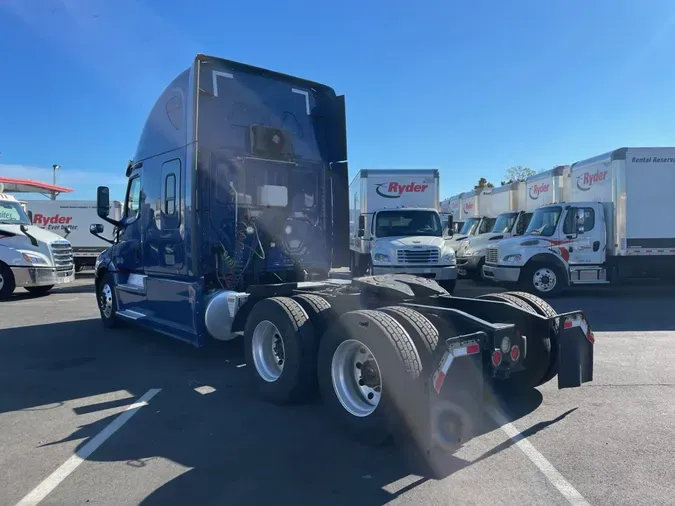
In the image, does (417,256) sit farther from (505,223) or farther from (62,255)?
(62,255)

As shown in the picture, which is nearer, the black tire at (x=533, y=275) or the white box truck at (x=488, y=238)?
the black tire at (x=533, y=275)

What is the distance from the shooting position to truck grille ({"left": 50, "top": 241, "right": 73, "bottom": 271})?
1438 centimetres

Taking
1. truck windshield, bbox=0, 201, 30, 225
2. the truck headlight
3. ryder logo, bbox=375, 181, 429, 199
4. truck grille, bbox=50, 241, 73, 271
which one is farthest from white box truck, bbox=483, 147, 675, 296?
truck windshield, bbox=0, 201, 30, 225

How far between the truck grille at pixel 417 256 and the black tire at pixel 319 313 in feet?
25.5

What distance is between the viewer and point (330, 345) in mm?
4637

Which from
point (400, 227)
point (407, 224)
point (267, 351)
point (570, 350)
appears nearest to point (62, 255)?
point (400, 227)

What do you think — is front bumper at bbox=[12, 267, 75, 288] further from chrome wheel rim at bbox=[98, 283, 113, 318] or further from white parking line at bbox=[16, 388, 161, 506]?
white parking line at bbox=[16, 388, 161, 506]

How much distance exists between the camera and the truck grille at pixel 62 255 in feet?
47.2

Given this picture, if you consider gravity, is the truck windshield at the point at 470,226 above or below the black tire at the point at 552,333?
above

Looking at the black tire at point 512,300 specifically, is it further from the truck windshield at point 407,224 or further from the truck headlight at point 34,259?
the truck headlight at point 34,259

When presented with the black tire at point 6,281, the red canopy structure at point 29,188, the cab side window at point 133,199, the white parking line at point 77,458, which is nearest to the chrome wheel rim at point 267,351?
the white parking line at point 77,458

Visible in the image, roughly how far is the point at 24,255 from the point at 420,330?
13.1 meters

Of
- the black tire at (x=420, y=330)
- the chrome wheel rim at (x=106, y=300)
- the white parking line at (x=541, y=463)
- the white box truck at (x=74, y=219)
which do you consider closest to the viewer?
the white parking line at (x=541, y=463)

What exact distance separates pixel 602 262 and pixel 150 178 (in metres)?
11.3
